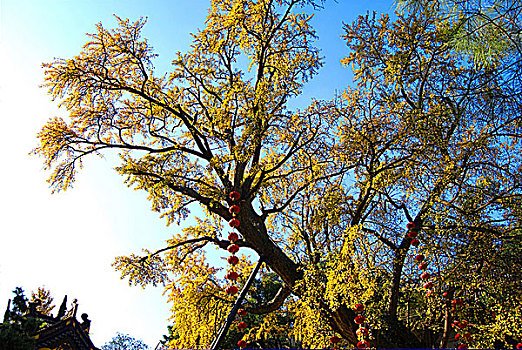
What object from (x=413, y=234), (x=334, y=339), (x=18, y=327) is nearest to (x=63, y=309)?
(x=18, y=327)

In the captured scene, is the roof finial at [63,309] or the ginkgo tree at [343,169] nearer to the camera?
the ginkgo tree at [343,169]

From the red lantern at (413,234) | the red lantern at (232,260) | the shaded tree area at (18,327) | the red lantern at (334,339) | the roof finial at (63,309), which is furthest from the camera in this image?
the roof finial at (63,309)

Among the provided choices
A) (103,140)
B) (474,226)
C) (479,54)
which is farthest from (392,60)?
(103,140)

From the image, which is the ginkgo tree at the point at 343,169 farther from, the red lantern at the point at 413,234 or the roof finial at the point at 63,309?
the roof finial at the point at 63,309

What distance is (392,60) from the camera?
24.1 feet

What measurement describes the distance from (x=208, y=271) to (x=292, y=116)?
198 inches

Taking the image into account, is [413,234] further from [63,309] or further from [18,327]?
[63,309]

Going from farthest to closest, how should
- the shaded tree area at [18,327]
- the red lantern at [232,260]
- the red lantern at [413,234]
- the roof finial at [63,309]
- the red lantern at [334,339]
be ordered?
the roof finial at [63,309] < the red lantern at [334,339] < the red lantern at [413,234] < the red lantern at [232,260] < the shaded tree area at [18,327]

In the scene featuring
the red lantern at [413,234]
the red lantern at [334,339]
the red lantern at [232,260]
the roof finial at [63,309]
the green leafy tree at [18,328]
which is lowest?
the red lantern at [334,339]

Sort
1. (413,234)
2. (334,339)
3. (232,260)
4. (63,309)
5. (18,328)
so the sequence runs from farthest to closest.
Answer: (63,309)
(334,339)
(413,234)
(232,260)
(18,328)

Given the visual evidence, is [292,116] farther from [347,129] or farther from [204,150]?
[204,150]

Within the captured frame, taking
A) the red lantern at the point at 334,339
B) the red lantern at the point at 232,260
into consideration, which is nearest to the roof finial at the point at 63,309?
the red lantern at the point at 232,260

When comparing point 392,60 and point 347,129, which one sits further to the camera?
point 347,129

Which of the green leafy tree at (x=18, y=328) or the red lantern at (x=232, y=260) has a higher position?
the green leafy tree at (x=18, y=328)
